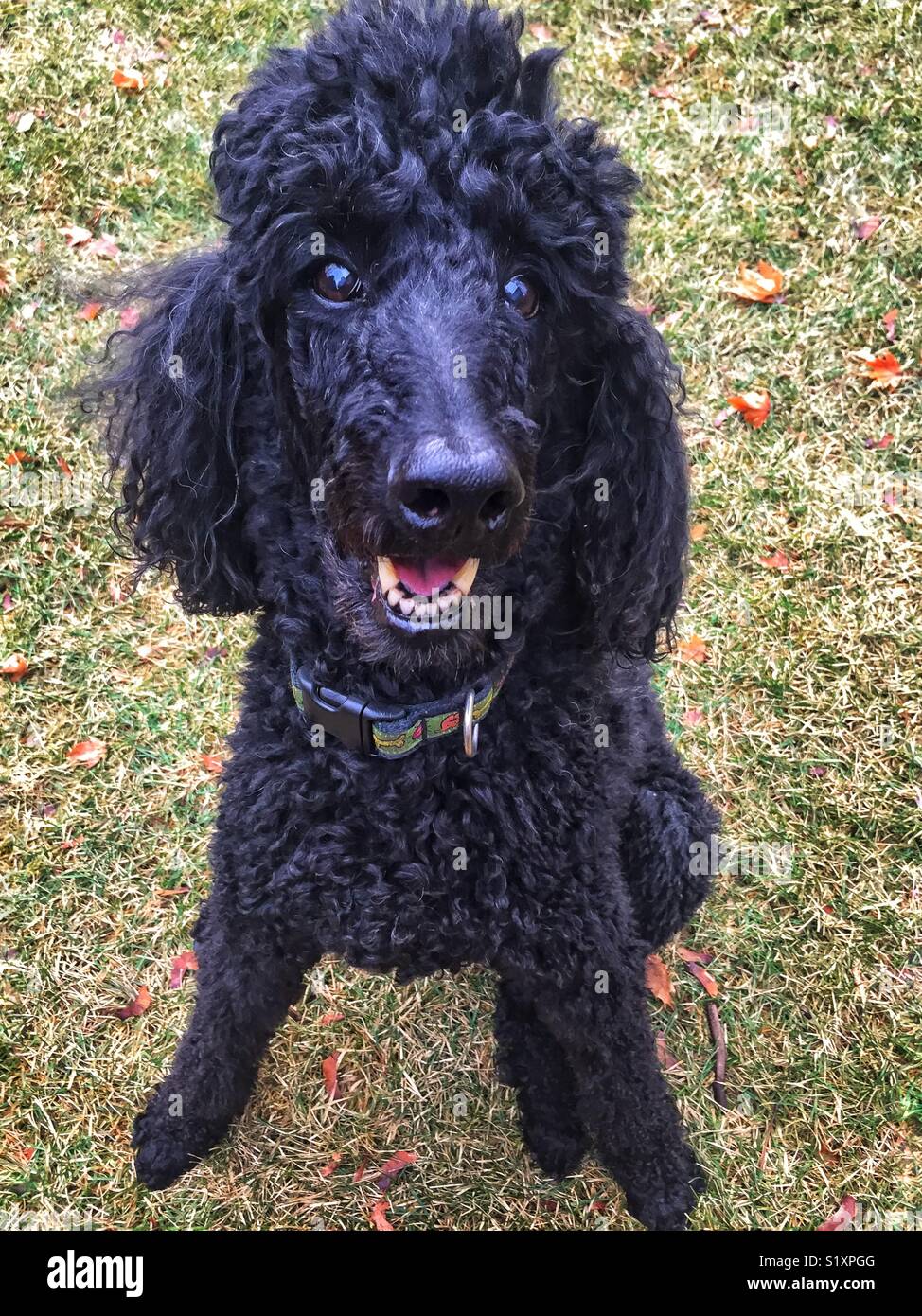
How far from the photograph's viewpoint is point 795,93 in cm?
418

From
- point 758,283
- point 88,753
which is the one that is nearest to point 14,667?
point 88,753

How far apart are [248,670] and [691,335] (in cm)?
245

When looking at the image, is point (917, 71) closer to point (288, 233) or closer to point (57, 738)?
point (288, 233)

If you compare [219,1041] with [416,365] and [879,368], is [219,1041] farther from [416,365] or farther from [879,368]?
[879,368]

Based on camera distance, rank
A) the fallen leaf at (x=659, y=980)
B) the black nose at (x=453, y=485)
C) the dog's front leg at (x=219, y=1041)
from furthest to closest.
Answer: the fallen leaf at (x=659, y=980) < the dog's front leg at (x=219, y=1041) < the black nose at (x=453, y=485)

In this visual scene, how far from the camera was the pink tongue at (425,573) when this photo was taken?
5.44 ft

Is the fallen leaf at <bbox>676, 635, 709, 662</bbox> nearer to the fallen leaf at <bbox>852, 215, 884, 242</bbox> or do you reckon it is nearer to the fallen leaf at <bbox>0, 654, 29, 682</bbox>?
the fallen leaf at <bbox>852, 215, 884, 242</bbox>

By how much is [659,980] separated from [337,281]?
2029 mm

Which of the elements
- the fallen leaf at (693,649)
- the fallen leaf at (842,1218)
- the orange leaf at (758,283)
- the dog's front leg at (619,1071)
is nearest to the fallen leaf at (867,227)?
the orange leaf at (758,283)

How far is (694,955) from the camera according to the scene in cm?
293

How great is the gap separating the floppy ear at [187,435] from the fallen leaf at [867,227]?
2.84 metres

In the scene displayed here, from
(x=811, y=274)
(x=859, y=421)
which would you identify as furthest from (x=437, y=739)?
(x=811, y=274)

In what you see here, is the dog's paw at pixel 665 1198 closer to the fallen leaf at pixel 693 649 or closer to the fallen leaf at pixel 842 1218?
the fallen leaf at pixel 842 1218

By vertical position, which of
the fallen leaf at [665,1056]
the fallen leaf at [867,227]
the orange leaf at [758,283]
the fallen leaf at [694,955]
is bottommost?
the fallen leaf at [665,1056]
